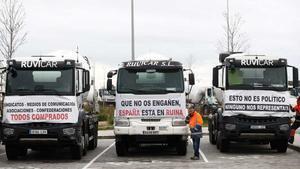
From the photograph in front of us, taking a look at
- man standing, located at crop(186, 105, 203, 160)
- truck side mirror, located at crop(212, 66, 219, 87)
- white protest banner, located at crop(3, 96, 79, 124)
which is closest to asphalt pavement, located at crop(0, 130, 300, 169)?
man standing, located at crop(186, 105, 203, 160)

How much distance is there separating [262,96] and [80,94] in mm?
5638

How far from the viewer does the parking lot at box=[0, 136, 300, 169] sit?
55.2 feet

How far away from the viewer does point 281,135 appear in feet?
64.4

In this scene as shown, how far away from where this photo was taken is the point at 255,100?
19.8 meters

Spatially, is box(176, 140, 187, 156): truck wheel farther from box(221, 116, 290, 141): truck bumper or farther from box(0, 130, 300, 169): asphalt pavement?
box(221, 116, 290, 141): truck bumper

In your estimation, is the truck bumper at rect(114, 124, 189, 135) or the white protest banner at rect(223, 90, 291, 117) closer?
the truck bumper at rect(114, 124, 189, 135)

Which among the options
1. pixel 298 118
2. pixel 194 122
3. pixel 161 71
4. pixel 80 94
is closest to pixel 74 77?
pixel 80 94

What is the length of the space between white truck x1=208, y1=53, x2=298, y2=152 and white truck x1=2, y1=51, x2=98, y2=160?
4.74 metres

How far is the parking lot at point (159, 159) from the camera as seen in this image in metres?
16.8

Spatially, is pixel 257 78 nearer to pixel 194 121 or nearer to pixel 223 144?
pixel 223 144

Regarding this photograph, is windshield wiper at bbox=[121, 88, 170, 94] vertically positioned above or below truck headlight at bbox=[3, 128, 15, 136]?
above

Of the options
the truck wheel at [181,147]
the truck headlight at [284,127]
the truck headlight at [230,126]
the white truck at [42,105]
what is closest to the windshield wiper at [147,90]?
the white truck at [42,105]

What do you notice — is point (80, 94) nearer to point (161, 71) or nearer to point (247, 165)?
point (161, 71)

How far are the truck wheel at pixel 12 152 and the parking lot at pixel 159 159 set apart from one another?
0.19 metres
